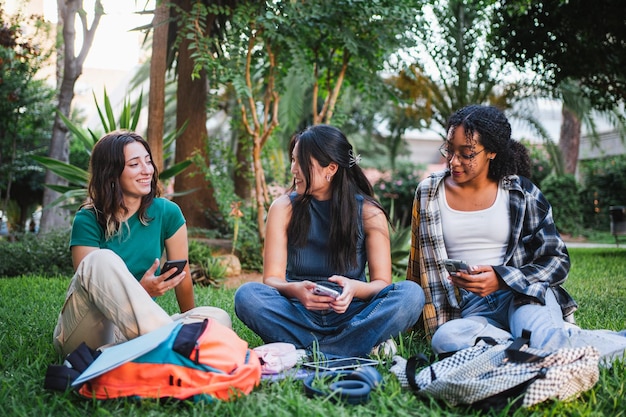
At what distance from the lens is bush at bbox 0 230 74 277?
730 cm

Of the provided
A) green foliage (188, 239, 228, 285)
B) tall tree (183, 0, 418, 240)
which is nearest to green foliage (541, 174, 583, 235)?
tall tree (183, 0, 418, 240)

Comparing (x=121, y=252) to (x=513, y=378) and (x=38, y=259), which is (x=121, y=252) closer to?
(x=513, y=378)

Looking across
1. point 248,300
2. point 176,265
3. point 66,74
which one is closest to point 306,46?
point 66,74

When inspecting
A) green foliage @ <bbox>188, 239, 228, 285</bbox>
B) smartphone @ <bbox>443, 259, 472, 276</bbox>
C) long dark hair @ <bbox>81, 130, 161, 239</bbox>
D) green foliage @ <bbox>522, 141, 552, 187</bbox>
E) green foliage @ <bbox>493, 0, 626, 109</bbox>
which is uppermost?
green foliage @ <bbox>493, 0, 626, 109</bbox>

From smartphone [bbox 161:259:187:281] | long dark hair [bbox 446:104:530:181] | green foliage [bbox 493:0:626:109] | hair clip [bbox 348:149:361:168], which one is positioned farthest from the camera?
green foliage [bbox 493:0:626:109]

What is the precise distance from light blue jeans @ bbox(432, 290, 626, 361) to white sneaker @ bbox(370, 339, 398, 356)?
0.21 m

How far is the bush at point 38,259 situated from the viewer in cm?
730

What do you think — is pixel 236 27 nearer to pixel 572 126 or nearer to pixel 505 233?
pixel 505 233

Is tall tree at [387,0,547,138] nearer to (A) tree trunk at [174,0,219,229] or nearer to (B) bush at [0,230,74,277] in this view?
(A) tree trunk at [174,0,219,229]

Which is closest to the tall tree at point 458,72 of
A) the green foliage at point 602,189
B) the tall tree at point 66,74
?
the green foliage at point 602,189

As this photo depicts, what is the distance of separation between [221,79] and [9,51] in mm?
5433

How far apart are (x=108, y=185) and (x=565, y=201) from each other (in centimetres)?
1623

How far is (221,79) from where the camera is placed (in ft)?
24.0

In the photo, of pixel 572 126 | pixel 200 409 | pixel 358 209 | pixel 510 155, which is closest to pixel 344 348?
pixel 358 209
